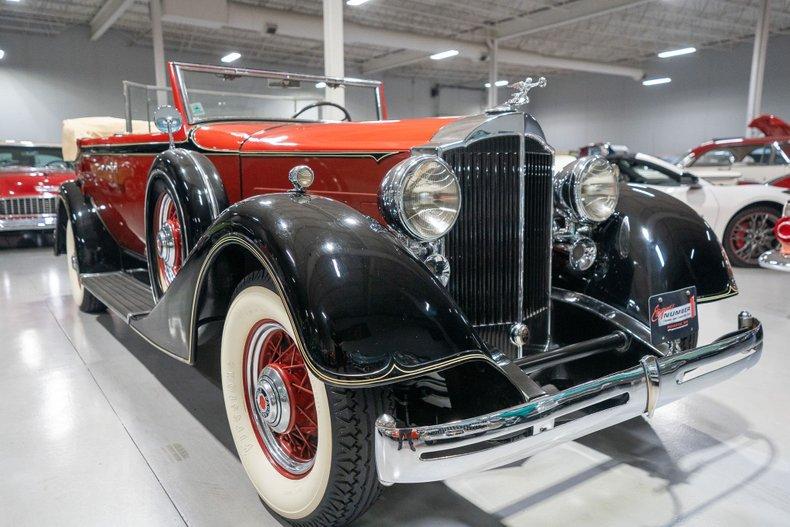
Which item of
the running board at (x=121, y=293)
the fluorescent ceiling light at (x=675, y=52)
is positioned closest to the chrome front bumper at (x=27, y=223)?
the running board at (x=121, y=293)

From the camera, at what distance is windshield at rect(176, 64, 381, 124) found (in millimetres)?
3168

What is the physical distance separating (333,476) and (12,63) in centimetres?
1556

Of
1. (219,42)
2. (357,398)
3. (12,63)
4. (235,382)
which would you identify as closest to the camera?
(357,398)

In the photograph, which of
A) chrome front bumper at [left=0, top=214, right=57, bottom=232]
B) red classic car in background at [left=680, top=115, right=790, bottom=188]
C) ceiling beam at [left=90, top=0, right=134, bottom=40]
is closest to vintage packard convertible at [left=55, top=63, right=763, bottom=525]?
chrome front bumper at [left=0, top=214, right=57, bottom=232]

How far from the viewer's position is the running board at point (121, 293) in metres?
2.85

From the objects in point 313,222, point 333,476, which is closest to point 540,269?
point 313,222

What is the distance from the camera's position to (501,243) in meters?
1.95

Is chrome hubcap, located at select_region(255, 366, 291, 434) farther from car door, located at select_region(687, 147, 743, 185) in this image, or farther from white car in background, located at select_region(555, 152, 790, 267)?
car door, located at select_region(687, 147, 743, 185)

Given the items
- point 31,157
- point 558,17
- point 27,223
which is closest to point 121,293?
point 27,223

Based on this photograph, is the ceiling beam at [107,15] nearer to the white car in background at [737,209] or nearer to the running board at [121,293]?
the running board at [121,293]

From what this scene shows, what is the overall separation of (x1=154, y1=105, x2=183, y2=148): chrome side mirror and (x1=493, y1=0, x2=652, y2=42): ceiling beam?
34.8 ft

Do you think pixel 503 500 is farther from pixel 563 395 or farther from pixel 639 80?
pixel 639 80

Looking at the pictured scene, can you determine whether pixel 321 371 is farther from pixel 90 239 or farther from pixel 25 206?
pixel 25 206

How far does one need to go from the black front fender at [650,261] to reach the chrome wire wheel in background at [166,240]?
186 centimetres
